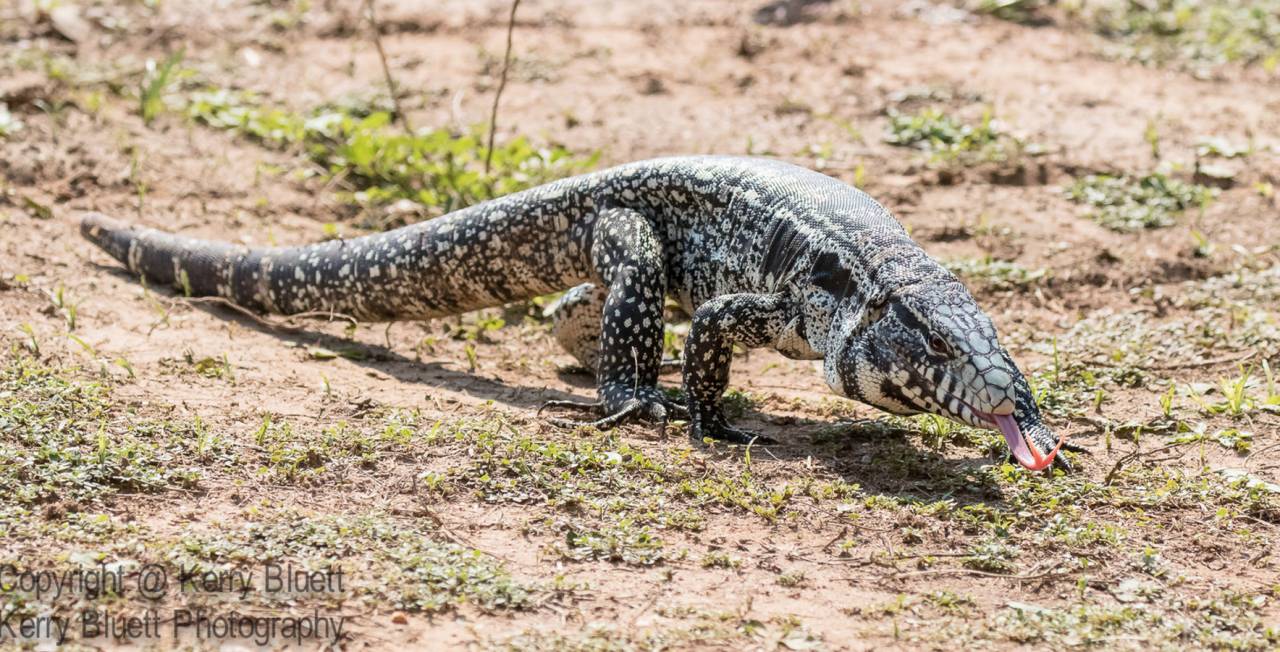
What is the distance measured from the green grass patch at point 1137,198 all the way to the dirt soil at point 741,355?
0.13 metres

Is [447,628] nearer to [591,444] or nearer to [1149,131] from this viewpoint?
[591,444]

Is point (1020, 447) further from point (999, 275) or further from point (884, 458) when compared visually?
point (999, 275)

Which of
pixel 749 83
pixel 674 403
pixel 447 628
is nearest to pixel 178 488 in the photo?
pixel 447 628

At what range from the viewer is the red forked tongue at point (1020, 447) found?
5.74 metres

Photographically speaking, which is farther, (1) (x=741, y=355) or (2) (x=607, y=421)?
(1) (x=741, y=355)

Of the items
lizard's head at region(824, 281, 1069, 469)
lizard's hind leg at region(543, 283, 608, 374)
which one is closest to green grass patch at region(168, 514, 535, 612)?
lizard's head at region(824, 281, 1069, 469)

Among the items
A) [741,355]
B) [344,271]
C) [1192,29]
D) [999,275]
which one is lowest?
[741,355]

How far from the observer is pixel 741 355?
8.42m

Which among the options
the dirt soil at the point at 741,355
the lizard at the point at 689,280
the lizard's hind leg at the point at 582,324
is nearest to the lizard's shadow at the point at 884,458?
the dirt soil at the point at 741,355

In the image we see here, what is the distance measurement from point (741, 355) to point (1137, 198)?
3471 mm

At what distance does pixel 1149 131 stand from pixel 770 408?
198 inches

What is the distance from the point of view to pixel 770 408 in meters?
7.50

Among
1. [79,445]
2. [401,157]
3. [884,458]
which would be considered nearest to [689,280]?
[884,458]

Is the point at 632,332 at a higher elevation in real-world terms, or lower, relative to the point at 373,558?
higher
